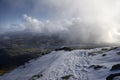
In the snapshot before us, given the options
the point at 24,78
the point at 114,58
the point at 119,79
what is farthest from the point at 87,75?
the point at 24,78

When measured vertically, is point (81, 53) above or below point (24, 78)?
above

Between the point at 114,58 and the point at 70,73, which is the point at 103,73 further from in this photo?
the point at 114,58

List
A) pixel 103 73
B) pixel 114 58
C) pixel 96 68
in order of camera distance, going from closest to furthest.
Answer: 1. pixel 103 73
2. pixel 96 68
3. pixel 114 58

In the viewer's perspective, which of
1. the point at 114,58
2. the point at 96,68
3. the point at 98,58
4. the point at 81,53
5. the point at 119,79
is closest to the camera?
the point at 119,79

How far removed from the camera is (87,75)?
1491 inches

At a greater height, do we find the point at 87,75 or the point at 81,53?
the point at 81,53

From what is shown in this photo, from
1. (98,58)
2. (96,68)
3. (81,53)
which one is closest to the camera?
(96,68)

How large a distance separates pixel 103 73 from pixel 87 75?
3.29 meters

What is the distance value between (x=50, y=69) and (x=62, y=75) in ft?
23.2

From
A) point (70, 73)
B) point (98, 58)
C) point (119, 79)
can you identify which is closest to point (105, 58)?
point (98, 58)

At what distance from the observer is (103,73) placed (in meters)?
36.3

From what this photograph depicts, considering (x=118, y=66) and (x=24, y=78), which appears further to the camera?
(x=24, y=78)

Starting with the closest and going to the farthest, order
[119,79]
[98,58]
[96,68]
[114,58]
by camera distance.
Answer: [119,79] → [96,68] → [114,58] → [98,58]

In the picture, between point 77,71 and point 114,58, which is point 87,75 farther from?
point 114,58
